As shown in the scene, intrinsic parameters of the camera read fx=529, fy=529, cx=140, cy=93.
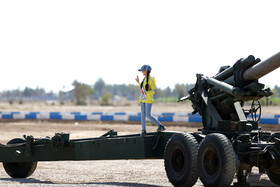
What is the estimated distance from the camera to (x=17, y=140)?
539 inches

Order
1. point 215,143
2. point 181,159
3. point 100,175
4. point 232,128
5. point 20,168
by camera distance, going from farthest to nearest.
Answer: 1. point 100,175
2. point 20,168
3. point 232,128
4. point 181,159
5. point 215,143

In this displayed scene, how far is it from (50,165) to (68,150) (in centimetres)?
371

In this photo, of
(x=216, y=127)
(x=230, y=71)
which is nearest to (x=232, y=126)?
(x=216, y=127)

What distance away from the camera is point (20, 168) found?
536 inches

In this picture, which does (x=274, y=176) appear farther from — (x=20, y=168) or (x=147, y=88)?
(x=20, y=168)

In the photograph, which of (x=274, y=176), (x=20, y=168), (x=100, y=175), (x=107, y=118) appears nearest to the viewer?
(x=274, y=176)

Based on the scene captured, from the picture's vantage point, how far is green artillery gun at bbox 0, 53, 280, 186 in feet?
31.8

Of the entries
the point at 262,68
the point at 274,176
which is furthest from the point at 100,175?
the point at 262,68

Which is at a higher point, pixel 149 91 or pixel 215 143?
pixel 149 91

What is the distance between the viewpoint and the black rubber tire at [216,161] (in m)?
9.34

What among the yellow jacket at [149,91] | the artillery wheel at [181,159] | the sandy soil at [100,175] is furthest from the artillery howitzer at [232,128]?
the sandy soil at [100,175]

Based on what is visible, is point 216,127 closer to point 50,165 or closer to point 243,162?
point 243,162

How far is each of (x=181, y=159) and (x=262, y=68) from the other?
2.37m

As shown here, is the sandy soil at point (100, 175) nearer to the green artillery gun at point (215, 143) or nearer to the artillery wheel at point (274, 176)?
the artillery wheel at point (274, 176)
